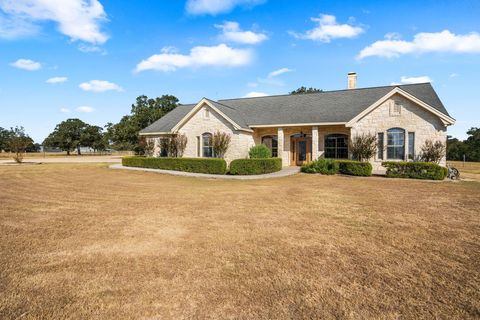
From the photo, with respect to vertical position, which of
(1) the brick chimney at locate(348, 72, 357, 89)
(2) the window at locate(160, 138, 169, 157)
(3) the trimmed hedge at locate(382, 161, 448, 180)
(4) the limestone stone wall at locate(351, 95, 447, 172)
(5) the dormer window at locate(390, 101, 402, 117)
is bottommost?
(3) the trimmed hedge at locate(382, 161, 448, 180)

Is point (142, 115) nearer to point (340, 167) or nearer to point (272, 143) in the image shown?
point (272, 143)

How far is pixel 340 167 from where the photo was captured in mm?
18500

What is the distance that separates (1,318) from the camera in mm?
3164

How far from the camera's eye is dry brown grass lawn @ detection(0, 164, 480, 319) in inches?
132

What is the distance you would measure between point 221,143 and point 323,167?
772cm

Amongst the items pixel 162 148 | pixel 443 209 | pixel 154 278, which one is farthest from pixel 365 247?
pixel 162 148

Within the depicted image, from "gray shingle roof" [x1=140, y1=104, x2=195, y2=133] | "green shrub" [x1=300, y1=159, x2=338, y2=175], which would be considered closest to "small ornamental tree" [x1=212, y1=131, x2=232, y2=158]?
"gray shingle roof" [x1=140, y1=104, x2=195, y2=133]

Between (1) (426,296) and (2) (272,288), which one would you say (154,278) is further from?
(1) (426,296)

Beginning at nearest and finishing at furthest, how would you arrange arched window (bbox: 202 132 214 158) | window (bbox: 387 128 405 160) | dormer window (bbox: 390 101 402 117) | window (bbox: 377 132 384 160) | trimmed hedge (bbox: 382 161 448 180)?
trimmed hedge (bbox: 382 161 448 180) → dormer window (bbox: 390 101 402 117) → window (bbox: 387 128 405 160) → window (bbox: 377 132 384 160) → arched window (bbox: 202 132 214 158)

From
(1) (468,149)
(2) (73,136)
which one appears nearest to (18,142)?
(2) (73,136)

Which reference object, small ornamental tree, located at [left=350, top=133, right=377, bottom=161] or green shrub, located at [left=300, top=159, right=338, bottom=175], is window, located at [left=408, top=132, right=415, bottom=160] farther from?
green shrub, located at [left=300, top=159, right=338, bottom=175]

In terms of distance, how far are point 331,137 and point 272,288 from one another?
64.4 feet

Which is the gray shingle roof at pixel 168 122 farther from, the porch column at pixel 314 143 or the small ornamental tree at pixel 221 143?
the porch column at pixel 314 143

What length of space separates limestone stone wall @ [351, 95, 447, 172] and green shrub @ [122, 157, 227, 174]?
9.92m
